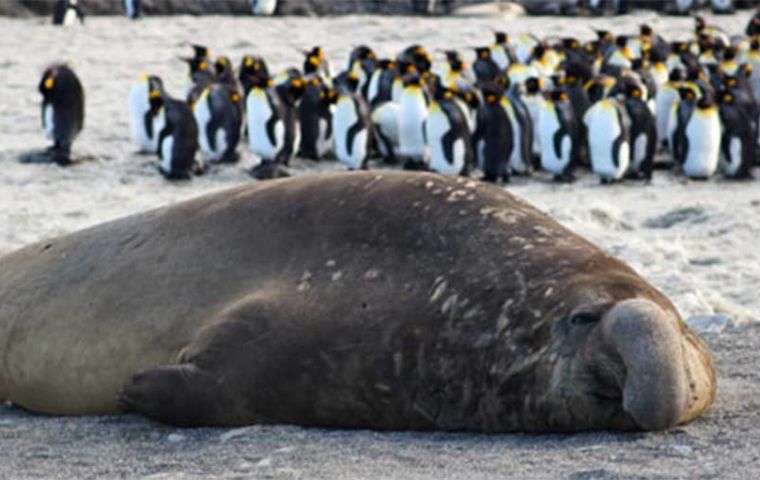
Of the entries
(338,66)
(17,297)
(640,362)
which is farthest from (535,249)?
(338,66)

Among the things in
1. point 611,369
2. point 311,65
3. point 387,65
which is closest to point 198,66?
point 311,65

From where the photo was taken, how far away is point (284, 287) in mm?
5668

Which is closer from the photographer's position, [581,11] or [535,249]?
[535,249]

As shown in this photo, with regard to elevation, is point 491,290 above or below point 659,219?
above

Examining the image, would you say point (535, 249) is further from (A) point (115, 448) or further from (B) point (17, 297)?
(B) point (17, 297)

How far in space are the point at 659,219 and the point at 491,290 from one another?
6.63 metres

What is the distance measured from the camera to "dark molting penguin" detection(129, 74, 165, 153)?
15.3 m

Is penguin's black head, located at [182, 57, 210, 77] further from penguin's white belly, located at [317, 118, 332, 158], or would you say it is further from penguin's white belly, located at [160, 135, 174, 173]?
penguin's white belly, located at [160, 135, 174, 173]

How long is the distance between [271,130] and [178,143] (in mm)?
1177

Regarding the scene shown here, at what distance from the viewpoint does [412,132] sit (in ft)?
52.0

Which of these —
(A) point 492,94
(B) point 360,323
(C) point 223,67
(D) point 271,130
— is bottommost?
(D) point 271,130

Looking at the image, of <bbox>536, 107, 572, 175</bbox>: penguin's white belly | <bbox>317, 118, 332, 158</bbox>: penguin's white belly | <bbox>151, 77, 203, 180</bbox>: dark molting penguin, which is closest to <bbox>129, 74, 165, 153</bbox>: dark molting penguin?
<bbox>151, 77, 203, 180</bbox>: dark molting penguin

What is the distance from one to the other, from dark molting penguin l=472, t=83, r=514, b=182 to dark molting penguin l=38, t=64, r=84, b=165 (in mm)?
3241

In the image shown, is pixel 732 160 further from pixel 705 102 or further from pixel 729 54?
pixel 729 54
